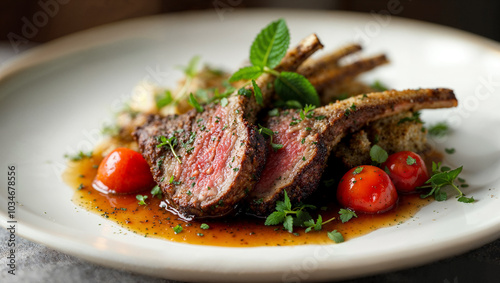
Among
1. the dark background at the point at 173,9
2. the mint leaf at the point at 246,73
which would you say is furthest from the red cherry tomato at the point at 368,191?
the dark background at the point at 173,9

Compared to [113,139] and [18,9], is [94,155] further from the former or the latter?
[18,9]

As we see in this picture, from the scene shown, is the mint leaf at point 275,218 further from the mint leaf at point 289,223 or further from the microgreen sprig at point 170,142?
the microgreen sprig at point 170,142

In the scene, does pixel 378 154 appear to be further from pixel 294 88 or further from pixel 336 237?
pixel 336 237

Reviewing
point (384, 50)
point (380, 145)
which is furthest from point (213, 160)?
point (384, 50)

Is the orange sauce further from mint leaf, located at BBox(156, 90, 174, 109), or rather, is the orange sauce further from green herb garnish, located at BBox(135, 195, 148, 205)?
mint leaf, located at BBox(156, 90, 174, 109)

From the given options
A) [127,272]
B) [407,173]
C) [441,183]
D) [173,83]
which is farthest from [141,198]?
[173,83]

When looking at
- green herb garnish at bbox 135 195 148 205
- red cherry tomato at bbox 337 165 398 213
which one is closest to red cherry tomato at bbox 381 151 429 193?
red cherry tomato at bbox 337 165 398 213
